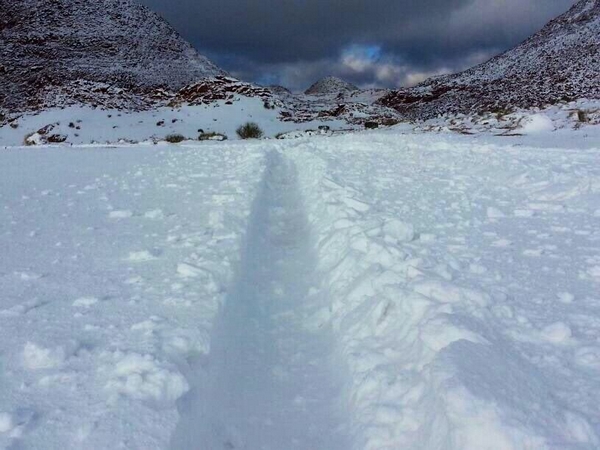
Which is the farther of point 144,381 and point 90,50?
point 90,50

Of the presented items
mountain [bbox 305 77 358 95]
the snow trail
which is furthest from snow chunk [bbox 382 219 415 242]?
mountain [bbox 305 77 358 95]

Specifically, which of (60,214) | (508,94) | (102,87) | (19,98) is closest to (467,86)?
(508,94)

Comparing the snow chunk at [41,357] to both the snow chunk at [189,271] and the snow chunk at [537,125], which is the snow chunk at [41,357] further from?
the snow chunk at [537,125]

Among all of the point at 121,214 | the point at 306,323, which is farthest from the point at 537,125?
the point at 306,323

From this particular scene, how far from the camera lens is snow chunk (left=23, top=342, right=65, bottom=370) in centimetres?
247

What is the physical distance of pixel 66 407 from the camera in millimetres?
2154

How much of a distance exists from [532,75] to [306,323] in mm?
69768

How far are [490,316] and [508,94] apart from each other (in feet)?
191

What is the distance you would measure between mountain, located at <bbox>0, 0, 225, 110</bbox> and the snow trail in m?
44.8

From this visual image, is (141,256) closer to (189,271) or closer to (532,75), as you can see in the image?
(189,271)

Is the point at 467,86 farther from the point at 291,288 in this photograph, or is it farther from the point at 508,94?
the point at 291,288

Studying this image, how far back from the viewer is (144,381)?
7.77ft

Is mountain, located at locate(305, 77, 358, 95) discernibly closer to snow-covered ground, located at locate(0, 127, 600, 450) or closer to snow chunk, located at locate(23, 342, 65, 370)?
snow-covered ground, located at locate(0, 127, 600, 450)

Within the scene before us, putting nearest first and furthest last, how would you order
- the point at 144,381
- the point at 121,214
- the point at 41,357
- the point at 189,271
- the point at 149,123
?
the point at 144,381
the point at 41,357
the point at 189,271
the point at 121,214
the point at 149,123
